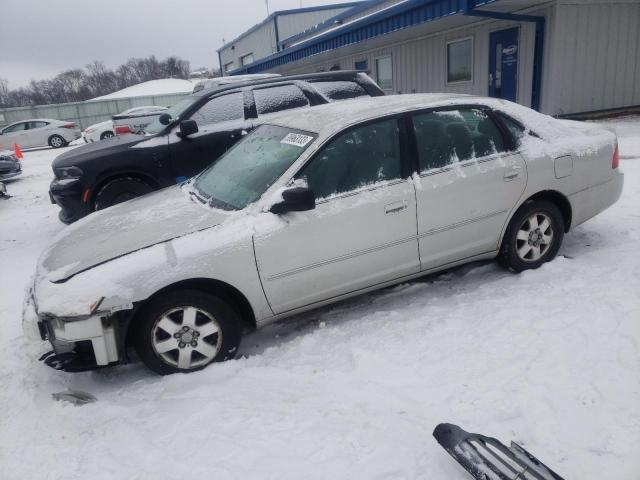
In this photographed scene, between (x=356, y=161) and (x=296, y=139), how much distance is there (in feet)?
1.62

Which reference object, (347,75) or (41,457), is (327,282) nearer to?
(41,457)

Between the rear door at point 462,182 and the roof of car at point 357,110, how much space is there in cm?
10

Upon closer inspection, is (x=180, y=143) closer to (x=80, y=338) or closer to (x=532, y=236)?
(x=80, y=338)

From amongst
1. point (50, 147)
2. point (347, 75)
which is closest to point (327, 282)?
point (347, 75)

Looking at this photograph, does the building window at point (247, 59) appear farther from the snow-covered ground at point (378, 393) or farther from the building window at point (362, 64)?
the snow-covered ground at point (378, 393)

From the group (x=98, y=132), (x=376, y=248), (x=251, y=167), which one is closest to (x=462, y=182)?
(x=376, y=248)

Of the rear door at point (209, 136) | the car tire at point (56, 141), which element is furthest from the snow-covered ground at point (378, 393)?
the car tire at point (56, 141)

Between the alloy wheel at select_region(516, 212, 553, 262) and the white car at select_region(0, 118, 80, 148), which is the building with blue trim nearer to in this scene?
the alloy wheel at select_region(516, 212, 553, 262)

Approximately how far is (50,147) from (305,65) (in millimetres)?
12529

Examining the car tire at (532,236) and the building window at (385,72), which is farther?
the building window at (385,72)

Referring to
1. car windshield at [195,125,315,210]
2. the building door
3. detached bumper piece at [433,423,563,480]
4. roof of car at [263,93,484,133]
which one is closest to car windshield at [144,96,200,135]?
car windshield at [195,125,315,210]

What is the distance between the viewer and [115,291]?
283 centimetres

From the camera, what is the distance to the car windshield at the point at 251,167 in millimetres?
3436

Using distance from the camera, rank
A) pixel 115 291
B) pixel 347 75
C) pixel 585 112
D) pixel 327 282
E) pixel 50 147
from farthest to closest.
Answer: pixel 50 147 → pixel 585 112 → pixel 347 75 → pixel 327 282 → pixel 115 291
